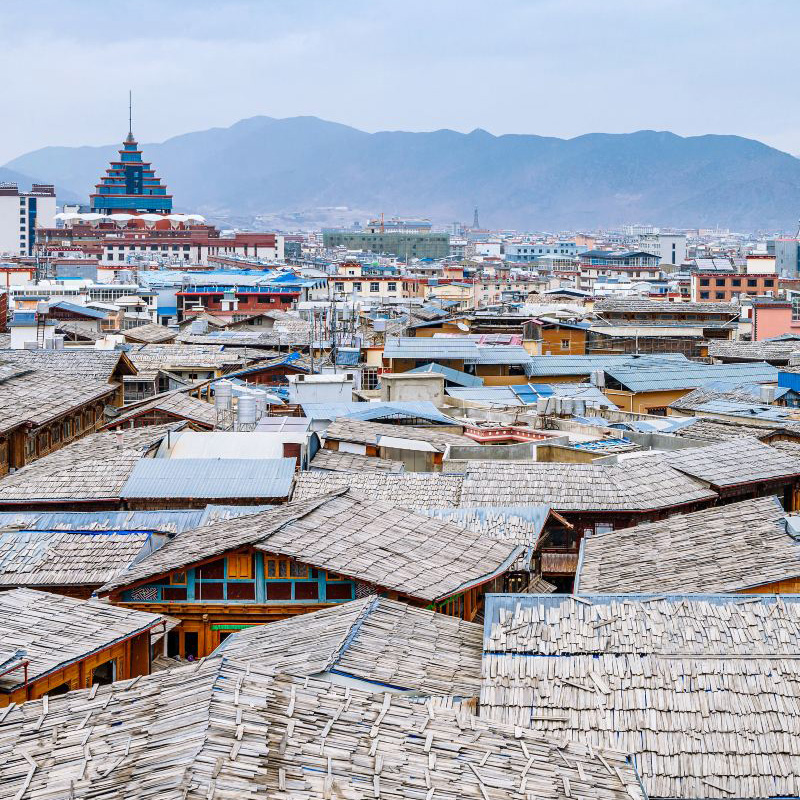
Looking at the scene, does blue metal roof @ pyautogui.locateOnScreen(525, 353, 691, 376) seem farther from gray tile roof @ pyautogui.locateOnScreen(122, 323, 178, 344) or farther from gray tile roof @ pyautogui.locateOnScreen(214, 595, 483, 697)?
gray tile roof @ pyautogui.locateOnScreen(214, 595, 483, 697)

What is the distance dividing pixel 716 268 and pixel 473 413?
82.4m

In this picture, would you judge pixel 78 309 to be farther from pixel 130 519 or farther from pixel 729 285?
pixel 729 285

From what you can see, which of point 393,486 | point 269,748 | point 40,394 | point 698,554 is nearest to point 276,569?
point 698,554

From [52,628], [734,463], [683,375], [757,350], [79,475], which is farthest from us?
[757,350]

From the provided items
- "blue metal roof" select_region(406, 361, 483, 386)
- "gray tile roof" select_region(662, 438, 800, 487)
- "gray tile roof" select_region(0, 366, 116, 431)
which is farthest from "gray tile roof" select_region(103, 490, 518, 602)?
"blue metal roof" select_region(406, 361, 483, 386)

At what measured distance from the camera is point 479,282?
9512cm

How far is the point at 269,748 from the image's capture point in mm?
8633

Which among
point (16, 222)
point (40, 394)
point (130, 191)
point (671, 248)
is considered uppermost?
point (130, 191)

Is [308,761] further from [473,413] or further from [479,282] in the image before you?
[479,282]

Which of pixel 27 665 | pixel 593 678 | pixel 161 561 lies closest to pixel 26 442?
pixel 161 561

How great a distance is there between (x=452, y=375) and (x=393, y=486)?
52.2 ft

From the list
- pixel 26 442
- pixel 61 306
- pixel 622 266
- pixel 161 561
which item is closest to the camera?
pixel 161 561

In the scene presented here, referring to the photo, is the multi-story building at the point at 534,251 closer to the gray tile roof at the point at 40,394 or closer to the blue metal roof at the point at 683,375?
→ the blue metal roof at the point at 683,375

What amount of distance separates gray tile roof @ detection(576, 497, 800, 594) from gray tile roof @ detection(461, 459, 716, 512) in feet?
5.35
